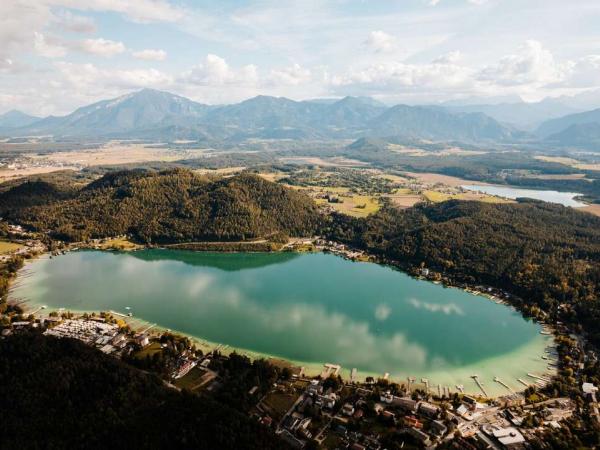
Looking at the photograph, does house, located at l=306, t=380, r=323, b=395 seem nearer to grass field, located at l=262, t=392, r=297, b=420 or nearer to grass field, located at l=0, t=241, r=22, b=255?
grass field, located at l=262, t=392, r=297, b=420

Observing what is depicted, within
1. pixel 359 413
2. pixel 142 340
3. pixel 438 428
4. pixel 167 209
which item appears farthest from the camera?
pixel 167 209

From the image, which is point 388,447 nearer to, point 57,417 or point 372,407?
point 372,407

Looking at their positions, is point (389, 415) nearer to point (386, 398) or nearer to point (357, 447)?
point (386, 398)

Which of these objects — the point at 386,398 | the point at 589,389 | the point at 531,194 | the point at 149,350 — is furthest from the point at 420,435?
the point at 531,194

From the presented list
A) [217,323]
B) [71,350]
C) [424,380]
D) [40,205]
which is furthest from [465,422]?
[40,205]

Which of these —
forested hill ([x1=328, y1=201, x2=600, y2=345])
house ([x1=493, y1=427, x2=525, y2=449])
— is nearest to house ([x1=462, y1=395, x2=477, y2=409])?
house ([x1=493, y1=427, x2=525, y2=449])

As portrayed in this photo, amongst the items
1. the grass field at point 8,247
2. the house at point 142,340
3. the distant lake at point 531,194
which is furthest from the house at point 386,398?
the distant lake at point 531,194
